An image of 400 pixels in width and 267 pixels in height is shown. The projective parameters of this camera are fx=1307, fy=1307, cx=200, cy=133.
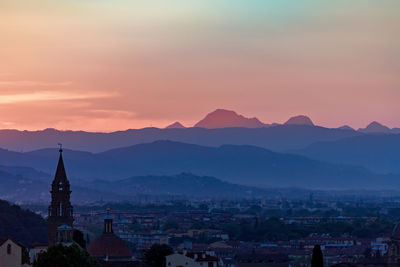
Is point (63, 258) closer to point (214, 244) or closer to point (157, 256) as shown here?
point (157, 256)

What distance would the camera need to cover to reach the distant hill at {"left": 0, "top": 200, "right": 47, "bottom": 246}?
139 m

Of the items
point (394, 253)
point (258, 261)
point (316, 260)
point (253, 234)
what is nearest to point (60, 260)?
point (316, 260)

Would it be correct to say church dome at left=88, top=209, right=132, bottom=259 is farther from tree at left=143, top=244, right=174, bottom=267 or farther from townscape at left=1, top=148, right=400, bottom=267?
tree at left=143, top=244, right=174, bottom=267

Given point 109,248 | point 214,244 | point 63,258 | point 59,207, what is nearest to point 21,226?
point 214,244

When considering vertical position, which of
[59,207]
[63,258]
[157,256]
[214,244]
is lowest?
[63,258]

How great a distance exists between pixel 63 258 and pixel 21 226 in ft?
268

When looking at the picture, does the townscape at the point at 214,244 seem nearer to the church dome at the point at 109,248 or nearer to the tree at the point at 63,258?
the church dome at the point at 109,248

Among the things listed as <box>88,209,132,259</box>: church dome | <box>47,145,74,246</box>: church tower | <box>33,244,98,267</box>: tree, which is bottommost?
<box>33,244,98,267</box>: tree

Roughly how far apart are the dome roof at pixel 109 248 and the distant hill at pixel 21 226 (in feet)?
144

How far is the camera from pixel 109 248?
91312mm

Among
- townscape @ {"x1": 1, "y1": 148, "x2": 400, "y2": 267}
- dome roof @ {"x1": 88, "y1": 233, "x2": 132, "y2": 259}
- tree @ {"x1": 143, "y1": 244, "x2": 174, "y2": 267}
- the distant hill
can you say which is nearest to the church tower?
townscape @ {"x1": 1, "y1": 148, "x2": 400, "y2": 267}

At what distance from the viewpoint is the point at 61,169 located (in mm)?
95188

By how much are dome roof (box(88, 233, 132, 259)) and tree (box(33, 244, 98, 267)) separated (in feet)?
77.0

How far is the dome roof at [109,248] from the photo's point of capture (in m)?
90.8
